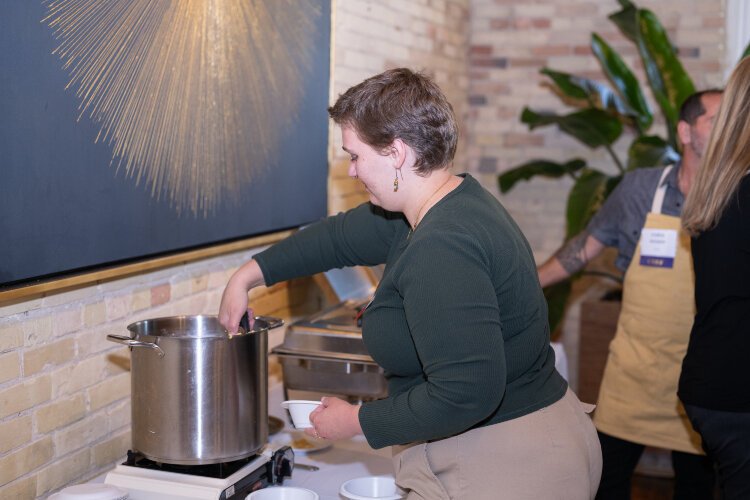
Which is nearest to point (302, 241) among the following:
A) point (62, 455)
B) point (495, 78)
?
point (62, 455)

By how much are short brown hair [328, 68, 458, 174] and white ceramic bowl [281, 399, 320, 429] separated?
46cm

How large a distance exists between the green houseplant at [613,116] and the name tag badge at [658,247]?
4.04ft

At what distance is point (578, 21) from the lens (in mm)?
4465

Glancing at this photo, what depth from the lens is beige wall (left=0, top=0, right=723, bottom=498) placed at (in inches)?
69.9

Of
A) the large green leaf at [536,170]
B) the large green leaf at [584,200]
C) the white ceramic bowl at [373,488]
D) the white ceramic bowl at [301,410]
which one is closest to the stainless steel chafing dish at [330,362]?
the white ceramic bowl at [373,488]

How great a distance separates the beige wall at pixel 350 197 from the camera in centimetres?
178

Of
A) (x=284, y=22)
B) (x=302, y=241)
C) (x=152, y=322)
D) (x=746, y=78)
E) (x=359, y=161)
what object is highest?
(x=284, y=22)

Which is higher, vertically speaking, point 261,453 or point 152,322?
point 152,322

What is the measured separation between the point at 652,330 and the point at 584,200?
1.37 m

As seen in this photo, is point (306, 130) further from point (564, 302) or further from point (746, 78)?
point (564, 302)

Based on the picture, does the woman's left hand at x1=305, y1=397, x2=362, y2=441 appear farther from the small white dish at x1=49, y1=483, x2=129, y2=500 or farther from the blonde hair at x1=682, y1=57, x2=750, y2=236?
the blonde hair at x1=682, y1=57, x2=750, y2=236

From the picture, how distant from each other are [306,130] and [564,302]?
1800 millimetres

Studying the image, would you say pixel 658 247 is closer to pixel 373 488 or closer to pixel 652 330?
pixel 652 330

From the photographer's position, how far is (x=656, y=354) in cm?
269
